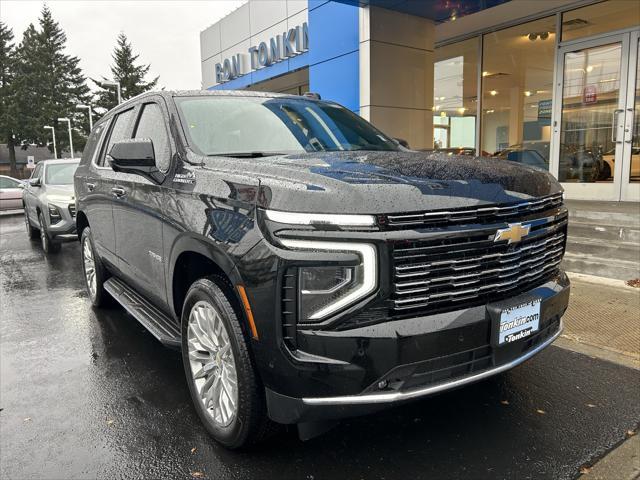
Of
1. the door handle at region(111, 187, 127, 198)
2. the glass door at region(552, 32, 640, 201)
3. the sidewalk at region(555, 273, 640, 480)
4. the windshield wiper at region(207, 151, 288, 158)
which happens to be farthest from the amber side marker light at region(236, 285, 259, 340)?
the glass door at region(552, 32, 640, 201)

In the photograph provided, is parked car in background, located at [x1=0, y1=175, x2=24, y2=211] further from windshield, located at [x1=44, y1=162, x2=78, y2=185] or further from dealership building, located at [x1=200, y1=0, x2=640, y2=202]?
dealership building, located at [x1=200, y1=0, x2=640, y2=202]

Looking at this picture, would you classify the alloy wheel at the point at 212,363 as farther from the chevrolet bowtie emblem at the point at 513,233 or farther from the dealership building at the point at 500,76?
the dealership building at the point at 500,76

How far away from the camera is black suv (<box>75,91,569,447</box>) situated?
211 cm

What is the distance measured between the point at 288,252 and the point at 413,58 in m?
9.41

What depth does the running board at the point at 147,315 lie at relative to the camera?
319 cm

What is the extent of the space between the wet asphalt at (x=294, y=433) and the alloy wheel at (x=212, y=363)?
0.23 metres

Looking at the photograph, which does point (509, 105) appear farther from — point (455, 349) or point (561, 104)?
point (455, 349)

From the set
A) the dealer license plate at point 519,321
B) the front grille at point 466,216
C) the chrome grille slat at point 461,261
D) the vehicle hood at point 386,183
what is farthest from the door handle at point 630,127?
the dealer license plate at point 519,321

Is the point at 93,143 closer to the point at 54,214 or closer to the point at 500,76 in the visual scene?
the point at 54,214

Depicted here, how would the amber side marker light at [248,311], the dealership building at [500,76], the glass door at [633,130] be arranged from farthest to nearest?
the dealership building at [500,76], the glass door at [633,130], the amber side marker light at [248,311]

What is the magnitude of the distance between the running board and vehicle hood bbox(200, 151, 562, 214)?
1.24 metres

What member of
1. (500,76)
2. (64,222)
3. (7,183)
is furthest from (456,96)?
(7,183)

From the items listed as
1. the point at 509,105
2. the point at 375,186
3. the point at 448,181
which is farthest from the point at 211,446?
the point at 509,105

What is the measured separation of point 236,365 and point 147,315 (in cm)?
149
